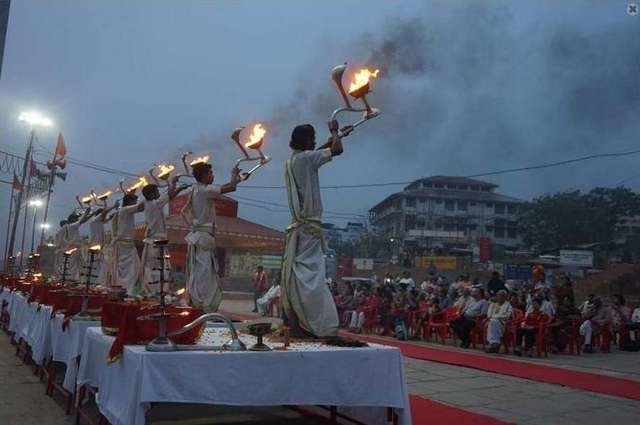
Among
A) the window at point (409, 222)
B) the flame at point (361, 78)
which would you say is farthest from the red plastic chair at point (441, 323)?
the window at point (409, 222)

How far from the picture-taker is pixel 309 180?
5102 millimetres

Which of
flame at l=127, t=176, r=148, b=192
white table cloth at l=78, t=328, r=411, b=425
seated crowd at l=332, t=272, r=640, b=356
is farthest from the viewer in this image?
seated crowd at l=332, t=272, r=640, b=356

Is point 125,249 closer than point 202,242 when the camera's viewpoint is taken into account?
No

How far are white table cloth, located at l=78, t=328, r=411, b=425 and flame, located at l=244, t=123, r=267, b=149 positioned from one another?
2.71 meters

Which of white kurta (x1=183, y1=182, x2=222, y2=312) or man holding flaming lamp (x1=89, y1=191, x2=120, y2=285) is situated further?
man holding flaming lamp (x1=89, y1=191, x2=120, y2=285)

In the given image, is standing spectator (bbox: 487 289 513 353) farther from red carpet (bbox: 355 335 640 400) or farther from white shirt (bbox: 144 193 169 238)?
white shirt (bbox: 144 193 169 238)

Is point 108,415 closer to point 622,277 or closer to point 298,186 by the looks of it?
point 298,186

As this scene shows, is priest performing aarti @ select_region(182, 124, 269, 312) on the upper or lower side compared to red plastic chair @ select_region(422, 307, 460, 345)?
upper

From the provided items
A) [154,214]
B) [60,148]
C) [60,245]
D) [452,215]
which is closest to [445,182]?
[452,215]

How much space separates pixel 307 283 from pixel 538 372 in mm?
5436

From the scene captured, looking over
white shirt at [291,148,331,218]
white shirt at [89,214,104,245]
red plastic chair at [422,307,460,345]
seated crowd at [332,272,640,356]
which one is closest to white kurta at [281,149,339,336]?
white shirt at [291,148,331,218]

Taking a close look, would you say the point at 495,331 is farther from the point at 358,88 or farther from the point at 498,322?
the point at 358,88

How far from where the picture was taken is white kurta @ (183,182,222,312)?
687cm

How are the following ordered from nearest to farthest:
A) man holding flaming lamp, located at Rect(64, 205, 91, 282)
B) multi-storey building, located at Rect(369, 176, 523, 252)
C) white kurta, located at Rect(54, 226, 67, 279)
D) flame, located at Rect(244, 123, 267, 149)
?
flame, located at Rect(244, 123, 267, 149), man holding flaming lamp, located at Rect(64, 205, 91, 282), white kurta, located at Rect(54, 226, 67, 279), multi-storey building, located at Rect(369, 176, 523, 252)
